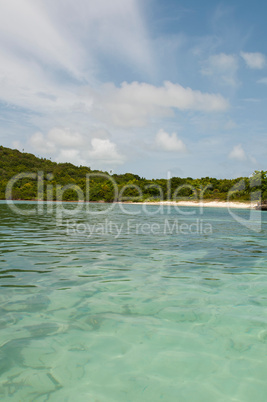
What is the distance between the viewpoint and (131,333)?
4152 mm

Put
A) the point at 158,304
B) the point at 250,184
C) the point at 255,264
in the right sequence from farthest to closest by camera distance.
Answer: the point at 250,184, the point at 255,264, the point at 158,304

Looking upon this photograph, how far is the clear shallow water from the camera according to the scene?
9.96ft

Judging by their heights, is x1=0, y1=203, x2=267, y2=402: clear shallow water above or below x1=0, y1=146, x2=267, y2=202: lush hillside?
below

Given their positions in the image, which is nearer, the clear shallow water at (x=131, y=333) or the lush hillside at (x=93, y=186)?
the clear shallow water at (x=131, y=333)

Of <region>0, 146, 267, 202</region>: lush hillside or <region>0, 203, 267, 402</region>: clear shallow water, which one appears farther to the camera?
<region>0, 146, 267, 202</region>: lush hillside

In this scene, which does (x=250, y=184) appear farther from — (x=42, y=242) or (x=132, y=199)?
(x=42, y=242)

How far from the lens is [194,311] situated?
5004mm

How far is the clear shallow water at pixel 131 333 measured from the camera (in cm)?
304

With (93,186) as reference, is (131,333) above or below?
below

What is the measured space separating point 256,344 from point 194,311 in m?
1.24

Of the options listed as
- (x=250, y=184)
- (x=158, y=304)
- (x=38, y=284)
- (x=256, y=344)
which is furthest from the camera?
(x=250, y=184)

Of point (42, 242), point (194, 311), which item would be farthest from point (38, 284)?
point (42, 242)

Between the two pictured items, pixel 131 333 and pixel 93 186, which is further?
pixel 93 186

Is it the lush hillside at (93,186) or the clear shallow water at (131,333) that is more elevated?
the lush hillside at (93,186)
